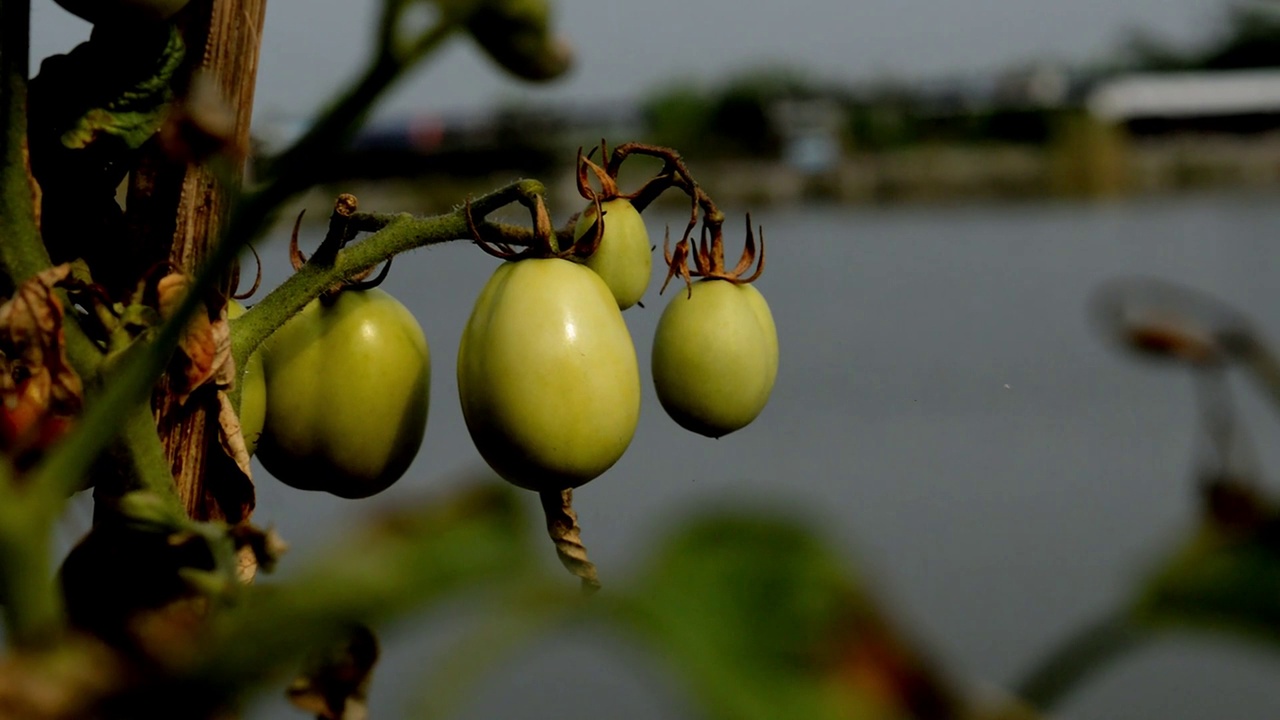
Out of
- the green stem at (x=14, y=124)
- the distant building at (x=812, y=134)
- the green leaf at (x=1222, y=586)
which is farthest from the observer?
the distant building at (x=812, y=134)

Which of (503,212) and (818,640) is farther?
(503,212)

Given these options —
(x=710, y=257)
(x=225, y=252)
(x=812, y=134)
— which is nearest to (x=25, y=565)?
(x=225, y=252)

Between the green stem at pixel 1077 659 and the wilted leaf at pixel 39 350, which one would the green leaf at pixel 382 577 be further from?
the wilted leaf at pixel 39 350

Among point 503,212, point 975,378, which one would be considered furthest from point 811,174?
point 503,212

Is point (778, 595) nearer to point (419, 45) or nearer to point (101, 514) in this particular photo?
point (419, 45)

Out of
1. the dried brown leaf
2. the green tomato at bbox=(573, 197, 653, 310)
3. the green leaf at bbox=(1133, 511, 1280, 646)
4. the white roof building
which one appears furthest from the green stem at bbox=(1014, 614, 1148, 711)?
the white roof building

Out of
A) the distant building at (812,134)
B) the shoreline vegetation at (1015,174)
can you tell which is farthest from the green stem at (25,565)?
the distant building at (812,134)
